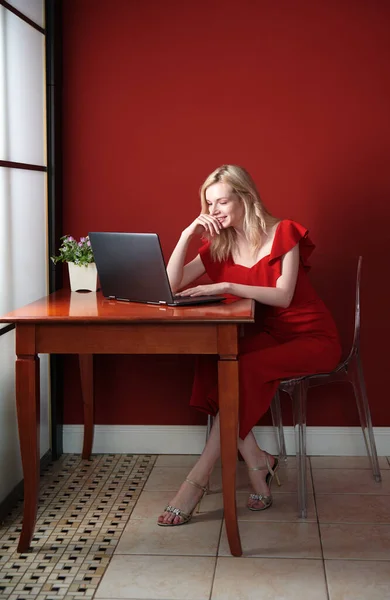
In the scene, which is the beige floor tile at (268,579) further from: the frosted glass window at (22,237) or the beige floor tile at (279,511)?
the frosted glass window at (22,237)

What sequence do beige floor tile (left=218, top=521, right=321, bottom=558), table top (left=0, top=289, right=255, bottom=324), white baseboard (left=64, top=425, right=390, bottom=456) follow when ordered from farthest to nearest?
white baseboard (left=64, top=425, right=390, bottom=456) < beige floor tile (left=218, top=521, right=321, bottom=558) < table top (left=0, top=289, right=255, bottom=324)

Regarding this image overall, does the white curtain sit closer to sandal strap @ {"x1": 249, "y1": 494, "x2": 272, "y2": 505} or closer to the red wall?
the red wall

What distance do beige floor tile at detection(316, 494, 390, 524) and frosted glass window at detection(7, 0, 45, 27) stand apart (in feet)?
7.62

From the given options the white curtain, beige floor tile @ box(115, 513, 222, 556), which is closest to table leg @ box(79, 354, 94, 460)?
the white curtain

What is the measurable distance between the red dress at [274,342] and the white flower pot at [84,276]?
47 centimetres

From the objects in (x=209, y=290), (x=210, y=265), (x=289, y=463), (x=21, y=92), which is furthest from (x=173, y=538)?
(x=21, y=92)

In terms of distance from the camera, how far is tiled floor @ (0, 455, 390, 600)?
8.38 ft

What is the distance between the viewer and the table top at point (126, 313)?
2.70 meters

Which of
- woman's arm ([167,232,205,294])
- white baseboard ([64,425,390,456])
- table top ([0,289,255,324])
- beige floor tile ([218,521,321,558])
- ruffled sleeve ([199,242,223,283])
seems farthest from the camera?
white baseboard ([64,425,390,456])

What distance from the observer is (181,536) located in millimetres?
2961

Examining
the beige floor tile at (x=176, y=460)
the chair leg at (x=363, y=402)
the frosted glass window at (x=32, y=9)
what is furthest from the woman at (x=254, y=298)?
the frosted glass window at (x=32, y=9)

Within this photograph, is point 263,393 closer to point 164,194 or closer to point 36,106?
point 164,194

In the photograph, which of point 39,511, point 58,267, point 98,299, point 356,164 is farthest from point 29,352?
point 356,164

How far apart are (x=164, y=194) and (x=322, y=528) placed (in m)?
1.67
